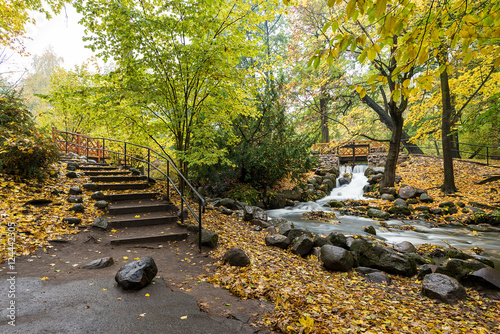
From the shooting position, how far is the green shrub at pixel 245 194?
11.1 meters

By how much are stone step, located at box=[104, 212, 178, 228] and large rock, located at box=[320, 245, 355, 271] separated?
3.58 m

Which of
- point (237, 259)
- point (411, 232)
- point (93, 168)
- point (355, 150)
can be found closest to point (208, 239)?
point (237, 259)

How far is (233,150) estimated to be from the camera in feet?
35.2

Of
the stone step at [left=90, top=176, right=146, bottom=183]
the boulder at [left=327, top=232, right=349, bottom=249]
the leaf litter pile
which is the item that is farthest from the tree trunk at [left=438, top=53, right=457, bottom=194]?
the stone step at [left=90, top=176, right=146, bottom=183]

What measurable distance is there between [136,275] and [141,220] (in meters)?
2.74

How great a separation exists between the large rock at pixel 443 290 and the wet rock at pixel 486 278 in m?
0.65

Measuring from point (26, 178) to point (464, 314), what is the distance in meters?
9.24

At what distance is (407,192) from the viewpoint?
11.7 m

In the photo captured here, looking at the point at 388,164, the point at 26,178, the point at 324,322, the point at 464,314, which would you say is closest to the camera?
the point at 324,322

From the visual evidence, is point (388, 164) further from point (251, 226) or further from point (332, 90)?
point (251, 226)

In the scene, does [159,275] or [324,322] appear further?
[159,275]

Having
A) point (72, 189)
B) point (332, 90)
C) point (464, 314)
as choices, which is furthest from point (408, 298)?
point (332, 90)

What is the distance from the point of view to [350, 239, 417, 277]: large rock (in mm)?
5285

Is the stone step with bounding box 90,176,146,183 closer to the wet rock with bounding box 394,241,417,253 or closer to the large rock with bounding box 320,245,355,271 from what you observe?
the large rock with bounding box 320,245,355,271
